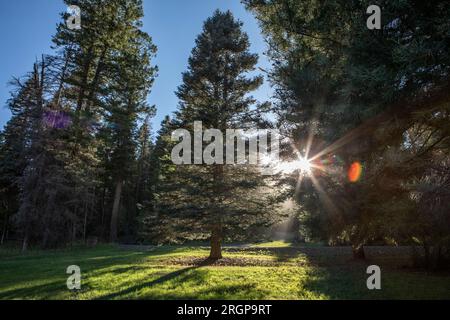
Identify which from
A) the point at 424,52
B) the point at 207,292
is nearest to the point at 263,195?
the point at 207,292

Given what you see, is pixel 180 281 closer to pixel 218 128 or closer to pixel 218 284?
pixel 218 284

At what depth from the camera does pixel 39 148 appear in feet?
71.3

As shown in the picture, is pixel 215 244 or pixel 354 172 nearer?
pixel 354 172

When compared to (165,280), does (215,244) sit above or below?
above

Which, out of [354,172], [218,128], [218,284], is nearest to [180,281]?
[218,284]

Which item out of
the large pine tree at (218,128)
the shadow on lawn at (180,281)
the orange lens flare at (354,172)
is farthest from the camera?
the large pine tree at (218,128)

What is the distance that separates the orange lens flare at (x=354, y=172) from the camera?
28.9ft

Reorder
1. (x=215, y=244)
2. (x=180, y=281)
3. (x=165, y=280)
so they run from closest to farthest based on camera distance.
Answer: (x=180, y=281)
(x=165, y=280)
(x=215, y=244)

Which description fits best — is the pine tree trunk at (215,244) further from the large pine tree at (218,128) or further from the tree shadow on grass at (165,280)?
the tree shadow on grass at (165,280)

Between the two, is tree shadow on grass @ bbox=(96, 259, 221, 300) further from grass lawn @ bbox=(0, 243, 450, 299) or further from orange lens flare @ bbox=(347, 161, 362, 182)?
orange lens flare @ bbox=(347, 161, 362, 182)

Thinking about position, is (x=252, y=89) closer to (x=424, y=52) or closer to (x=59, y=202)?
(x=424, y=52)

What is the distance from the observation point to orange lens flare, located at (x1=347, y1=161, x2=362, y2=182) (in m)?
8.82

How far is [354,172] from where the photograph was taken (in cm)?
911

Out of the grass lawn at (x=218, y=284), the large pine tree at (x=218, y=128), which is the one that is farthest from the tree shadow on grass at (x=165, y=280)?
the large pine tree at (x=218, y=128)
